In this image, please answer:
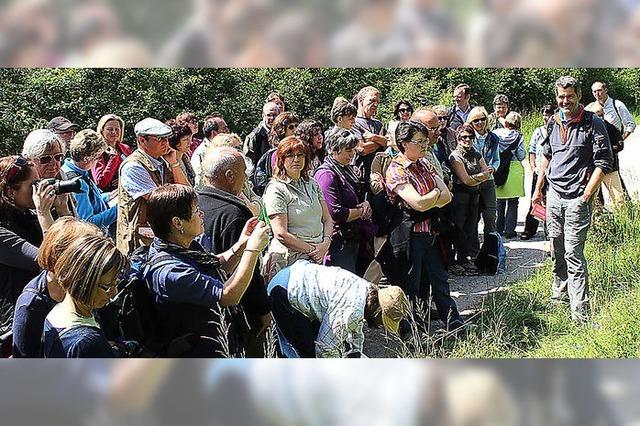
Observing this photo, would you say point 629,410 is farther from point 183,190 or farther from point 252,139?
point 252,139

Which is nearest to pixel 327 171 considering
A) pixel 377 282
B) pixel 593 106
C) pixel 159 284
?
pixel 377 282

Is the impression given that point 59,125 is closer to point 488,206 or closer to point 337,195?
point 337,195

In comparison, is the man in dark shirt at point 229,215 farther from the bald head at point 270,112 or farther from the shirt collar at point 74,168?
the bald head at point 270,112

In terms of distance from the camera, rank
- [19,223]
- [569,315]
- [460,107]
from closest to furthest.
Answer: [19,223]
[569,315]
[460,107]

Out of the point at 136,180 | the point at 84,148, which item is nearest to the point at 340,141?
the point at 136,180

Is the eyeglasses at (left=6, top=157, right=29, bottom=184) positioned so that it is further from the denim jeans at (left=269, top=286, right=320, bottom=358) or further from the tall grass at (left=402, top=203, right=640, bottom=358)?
the tall grass at (left=402, top=203, right=640, bottom=358)

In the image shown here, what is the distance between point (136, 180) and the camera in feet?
13.3

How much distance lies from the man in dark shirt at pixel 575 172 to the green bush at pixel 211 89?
1.55 feet

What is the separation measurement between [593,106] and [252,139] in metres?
Answer: 2.73

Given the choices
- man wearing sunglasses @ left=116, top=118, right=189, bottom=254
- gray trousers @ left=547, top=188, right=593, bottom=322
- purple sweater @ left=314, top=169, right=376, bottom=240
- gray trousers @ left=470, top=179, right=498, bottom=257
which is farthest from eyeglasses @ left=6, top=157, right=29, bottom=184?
gray trousers @ left=470, top=179, right=498, bottom=257

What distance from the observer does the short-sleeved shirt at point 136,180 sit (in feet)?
13.2

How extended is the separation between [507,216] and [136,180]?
4157 mm
